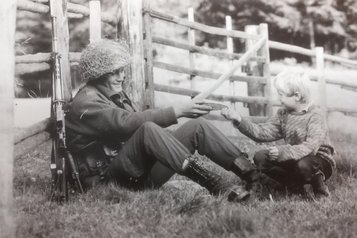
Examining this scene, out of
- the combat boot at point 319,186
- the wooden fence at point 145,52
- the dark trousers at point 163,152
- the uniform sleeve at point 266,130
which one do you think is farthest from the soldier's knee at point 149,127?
the combat boot at point 319,186

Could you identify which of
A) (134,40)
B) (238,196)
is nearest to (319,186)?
(238,196)

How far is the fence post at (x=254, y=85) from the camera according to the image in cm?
349

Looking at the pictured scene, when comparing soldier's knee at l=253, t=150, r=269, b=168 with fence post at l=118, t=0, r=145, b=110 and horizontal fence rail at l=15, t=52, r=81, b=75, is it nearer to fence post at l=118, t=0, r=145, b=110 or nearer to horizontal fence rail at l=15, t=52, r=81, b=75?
fence post at l=118, t=0, r=145, b=110

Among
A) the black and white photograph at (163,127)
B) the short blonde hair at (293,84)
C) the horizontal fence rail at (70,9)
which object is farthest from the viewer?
the horizontal fence rail at (70,9)

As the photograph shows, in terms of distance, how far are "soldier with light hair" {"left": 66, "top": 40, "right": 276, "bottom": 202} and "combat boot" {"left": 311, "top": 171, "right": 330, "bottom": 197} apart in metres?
0.26

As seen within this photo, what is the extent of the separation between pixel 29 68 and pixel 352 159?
1.80 metres

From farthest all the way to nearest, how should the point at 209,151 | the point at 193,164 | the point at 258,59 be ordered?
the point at 258,59
the point at 209,151
the point at 193,164

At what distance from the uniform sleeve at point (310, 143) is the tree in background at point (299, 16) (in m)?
0.61

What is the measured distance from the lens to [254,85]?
3703 millimetres

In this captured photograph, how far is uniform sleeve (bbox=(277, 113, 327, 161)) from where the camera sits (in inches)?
101

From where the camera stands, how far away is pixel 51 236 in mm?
2055

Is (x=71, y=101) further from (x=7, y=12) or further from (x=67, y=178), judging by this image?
(x=7, y=12)

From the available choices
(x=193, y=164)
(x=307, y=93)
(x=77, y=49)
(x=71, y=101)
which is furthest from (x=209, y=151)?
(x=77, y=49)

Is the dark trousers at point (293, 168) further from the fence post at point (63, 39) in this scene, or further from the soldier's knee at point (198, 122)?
the fence post at point (63, 39)
